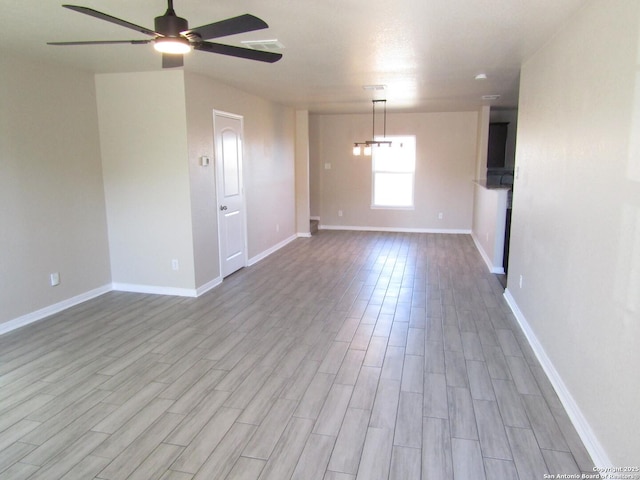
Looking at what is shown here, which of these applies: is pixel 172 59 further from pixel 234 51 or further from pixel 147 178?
pixel 147 178

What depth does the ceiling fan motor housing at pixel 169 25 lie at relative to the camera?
2.13 m

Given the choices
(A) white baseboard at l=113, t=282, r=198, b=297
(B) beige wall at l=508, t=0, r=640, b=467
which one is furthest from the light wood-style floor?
(B) beige wall at l=508, t=0, r=640, b=467

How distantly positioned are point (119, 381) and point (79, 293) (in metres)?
2.14

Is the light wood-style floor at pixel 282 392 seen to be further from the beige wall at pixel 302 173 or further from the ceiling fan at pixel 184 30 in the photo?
the beige wall at pixel 302 173

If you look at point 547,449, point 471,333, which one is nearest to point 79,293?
point 471,333

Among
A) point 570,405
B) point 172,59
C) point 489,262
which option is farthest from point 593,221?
point 489,262

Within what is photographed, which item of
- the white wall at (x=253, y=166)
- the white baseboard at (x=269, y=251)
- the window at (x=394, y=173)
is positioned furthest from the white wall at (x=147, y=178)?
the window at (x=394, y=173)

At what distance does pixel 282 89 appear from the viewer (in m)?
5.71

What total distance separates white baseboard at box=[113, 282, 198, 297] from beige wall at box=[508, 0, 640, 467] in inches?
140

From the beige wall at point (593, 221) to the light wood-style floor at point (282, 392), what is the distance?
325mm

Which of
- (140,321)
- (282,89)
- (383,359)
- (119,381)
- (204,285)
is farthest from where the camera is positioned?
(282,89)

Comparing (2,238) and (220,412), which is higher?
(2,238)

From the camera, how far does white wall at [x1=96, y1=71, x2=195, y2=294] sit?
15.3 ft

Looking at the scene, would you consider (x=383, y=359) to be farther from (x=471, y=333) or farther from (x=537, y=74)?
(x=537, y=74)
